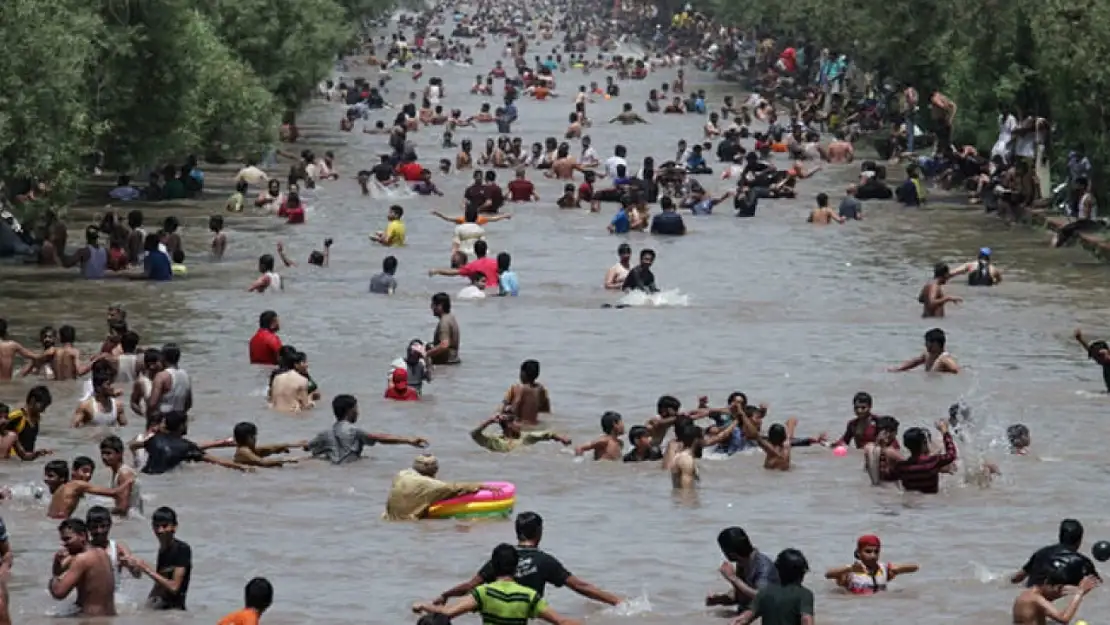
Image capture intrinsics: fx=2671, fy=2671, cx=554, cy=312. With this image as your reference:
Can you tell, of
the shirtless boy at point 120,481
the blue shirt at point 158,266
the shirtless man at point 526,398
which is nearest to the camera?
the shirtless boy at point 120,481

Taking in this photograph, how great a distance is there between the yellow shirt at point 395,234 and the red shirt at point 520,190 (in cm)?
939

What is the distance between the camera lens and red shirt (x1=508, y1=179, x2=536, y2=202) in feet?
183

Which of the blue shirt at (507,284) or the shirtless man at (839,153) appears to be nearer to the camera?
the blue shirt at (507,284)

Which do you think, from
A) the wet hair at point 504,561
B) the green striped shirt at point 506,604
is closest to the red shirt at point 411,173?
the wet hair at point 504,561

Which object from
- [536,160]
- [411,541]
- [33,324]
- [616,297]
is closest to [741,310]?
[616,297]

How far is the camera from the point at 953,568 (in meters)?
21.4

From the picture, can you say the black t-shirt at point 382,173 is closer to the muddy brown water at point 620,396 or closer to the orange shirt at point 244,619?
the muddy brown water at point 620,396

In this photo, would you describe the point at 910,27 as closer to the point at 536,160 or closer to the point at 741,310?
the point at 536,160

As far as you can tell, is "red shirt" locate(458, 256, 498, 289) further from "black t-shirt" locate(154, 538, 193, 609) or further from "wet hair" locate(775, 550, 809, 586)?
"wet hair" locate(775, 550, 809, 586)

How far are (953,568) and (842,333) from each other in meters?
14.2

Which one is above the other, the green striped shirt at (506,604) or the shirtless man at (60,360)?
the green striped shirt at (506,604)

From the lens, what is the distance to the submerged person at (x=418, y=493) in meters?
23.3

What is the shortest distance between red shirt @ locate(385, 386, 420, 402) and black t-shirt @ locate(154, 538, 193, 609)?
403 inches

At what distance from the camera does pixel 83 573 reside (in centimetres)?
1895
